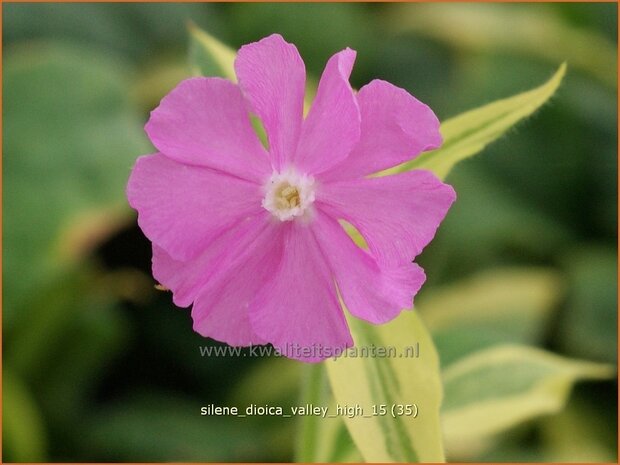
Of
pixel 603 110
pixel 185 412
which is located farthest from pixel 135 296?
pixel 603 110

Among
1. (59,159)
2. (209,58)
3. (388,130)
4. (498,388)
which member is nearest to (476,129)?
(388,130)

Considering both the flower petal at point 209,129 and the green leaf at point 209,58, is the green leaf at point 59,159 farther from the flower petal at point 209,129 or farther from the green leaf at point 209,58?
the flower petal at point 209,129

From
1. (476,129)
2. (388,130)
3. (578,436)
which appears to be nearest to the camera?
(388,130)

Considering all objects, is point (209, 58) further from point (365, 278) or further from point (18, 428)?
point (18, 428)

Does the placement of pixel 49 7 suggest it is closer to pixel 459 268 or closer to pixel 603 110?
pixel 459 268

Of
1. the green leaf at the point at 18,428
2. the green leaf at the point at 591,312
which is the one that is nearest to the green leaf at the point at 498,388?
the green leaf at the point at 591,312

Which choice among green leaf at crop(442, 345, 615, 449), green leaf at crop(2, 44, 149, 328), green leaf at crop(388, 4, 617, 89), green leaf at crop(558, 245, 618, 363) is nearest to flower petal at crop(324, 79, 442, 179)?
green leaf at crop(442, 345, 615, 449)

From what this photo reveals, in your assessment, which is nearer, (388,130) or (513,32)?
(388,130)
